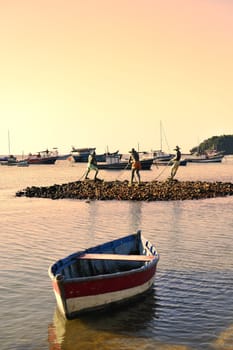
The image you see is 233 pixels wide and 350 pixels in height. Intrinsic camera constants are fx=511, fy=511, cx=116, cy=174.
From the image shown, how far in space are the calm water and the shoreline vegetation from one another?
841cm

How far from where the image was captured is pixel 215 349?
29.3 feet

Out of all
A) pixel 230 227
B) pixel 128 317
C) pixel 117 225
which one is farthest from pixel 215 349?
pixel 117 225

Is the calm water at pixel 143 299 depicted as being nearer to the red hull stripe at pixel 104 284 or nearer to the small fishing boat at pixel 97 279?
the small fishing boat at pixel 97 279

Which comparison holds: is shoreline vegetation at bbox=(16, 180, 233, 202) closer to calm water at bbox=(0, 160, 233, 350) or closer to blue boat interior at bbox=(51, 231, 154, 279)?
calm water at bbox=(0, 160, 233, 350)

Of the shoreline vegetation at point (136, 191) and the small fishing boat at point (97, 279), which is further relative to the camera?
the shoreline vegetation at point (136, 191)

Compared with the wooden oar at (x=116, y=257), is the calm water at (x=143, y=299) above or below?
below

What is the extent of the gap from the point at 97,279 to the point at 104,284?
0.27m

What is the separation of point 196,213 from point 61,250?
11.0 meters

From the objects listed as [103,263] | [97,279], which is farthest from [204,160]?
[97,279]

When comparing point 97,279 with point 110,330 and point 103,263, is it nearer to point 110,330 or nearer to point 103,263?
point 110,330

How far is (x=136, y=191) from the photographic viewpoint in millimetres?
35031

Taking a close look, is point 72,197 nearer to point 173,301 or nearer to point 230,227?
point 230,227

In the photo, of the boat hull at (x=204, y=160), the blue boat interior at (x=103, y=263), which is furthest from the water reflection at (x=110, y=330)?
the boat hull at (x=204, y=160)

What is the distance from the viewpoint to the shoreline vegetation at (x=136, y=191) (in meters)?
33.6
